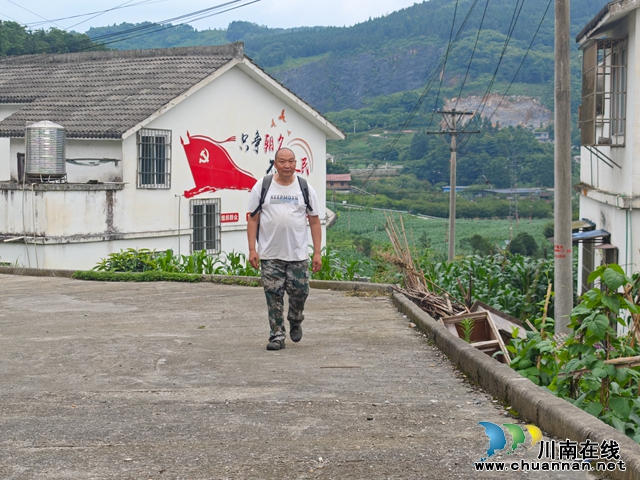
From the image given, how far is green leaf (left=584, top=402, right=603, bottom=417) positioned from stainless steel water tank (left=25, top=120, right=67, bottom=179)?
1696cm

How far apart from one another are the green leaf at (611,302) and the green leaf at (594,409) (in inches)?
22.9

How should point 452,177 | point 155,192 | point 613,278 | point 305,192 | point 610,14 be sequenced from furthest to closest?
point 452,177 < point 155,192 < point 610,14 < point 305,192 < point 613,278

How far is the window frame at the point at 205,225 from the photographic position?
24.8 m

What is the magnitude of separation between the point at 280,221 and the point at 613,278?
10.5ft

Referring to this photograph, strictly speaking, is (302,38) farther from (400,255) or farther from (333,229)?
(400,255)

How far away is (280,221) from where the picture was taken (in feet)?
25.2

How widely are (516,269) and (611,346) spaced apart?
514 inches

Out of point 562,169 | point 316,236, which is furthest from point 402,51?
point 316,236

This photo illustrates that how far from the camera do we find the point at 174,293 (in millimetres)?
12367

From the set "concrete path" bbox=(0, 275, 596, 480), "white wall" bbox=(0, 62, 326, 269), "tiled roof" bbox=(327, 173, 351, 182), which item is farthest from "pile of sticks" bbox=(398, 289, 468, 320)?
"tiled roof" bbox=(327, 173, 351, 182)

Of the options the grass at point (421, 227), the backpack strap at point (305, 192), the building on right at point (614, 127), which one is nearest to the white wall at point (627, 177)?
Answer: the building on right at point (614, 127)

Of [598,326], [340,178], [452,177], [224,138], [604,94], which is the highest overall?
[340,178]

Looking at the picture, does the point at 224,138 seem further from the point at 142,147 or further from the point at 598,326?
the point at 598,326

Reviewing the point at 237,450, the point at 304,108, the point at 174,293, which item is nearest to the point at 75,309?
the point at 174,293
